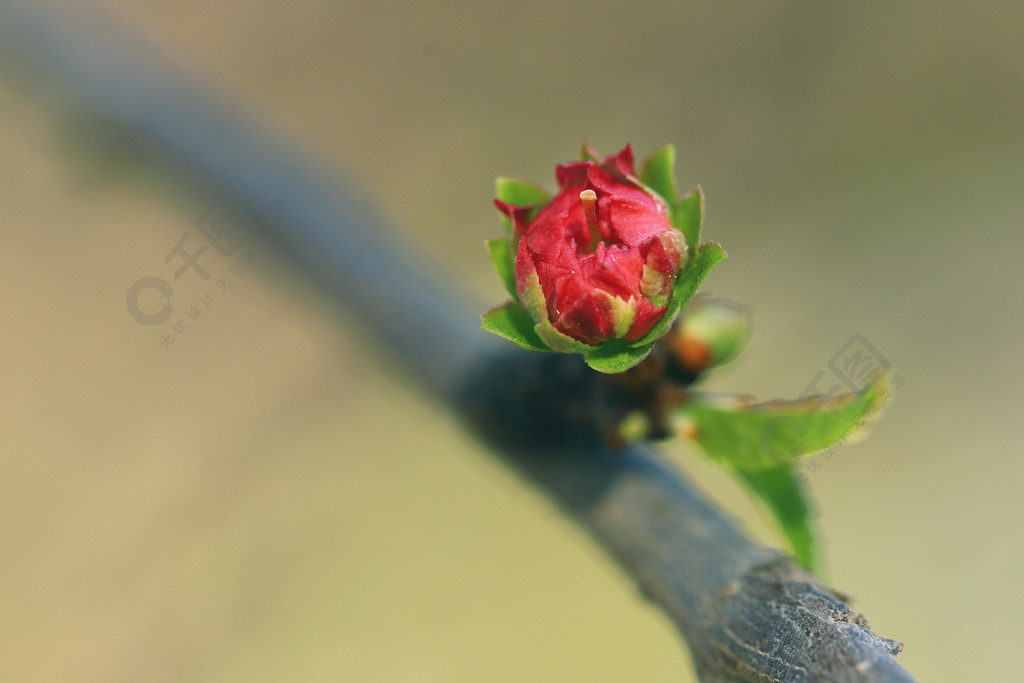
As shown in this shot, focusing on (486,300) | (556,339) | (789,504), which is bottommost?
(556,339)

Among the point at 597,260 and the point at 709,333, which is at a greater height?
the point at 709,333

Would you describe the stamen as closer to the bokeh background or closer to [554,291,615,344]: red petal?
[554,291,615,344]: red petal

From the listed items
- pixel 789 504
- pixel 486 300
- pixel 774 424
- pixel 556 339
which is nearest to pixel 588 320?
pixel 556 339

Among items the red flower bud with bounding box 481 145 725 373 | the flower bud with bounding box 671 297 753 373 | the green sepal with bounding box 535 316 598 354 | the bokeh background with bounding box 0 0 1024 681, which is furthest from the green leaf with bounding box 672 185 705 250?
the bokeh background with bounding box 0 0 1024 681

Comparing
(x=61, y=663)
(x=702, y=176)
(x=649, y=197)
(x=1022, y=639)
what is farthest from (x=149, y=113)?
(x=1022, y=639)

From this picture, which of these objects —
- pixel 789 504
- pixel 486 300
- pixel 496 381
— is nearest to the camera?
pixel 789 504

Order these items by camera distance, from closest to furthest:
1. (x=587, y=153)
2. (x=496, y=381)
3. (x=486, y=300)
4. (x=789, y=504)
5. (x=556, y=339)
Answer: (x=556, y=339), (x=587, y=153), (x=789, y=504), (x=496, y=381), (x=486, y=300)

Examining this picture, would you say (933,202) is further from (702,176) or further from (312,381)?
(312,381)

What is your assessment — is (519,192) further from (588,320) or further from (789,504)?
(789,504)
